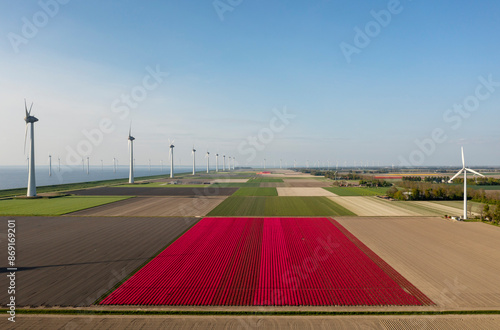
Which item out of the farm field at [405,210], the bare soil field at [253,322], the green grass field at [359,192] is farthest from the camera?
the green grass field at [359,192]

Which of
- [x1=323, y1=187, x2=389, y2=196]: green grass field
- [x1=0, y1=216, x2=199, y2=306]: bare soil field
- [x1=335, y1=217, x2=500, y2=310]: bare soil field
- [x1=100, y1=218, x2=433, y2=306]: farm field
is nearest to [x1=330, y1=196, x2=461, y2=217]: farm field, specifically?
[x1=335, y1=217, x2=500, y2=310]: bare soil field

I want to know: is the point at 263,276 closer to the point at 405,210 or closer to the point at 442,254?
the point at 442,254

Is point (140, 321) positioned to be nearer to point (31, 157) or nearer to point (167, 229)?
point (167, 229)

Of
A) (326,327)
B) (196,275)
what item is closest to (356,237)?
(326,327)

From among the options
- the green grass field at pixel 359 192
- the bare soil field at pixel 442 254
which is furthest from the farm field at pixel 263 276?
the green grass field at pixel 359 192

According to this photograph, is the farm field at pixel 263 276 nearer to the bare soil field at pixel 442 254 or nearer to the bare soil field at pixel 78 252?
the bare soil field at pixel 442 254

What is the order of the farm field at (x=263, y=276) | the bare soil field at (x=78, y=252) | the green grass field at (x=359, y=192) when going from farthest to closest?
the green grass field at (x=359, y=192), the bare soil field at (x=78, y=252), the farm field at (x=263, y=276)
